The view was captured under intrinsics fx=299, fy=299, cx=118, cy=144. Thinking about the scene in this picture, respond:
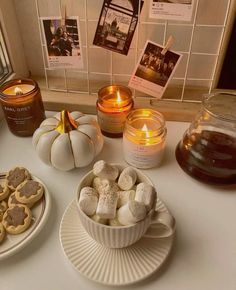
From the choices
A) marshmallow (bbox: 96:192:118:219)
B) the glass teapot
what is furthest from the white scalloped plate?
the glass teapot

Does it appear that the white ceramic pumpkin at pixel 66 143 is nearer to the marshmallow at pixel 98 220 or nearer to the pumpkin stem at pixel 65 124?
the pumpkin stem at pixel 65 124

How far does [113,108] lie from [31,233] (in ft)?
0.86

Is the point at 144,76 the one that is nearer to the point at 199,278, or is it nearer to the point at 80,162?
the point at 80,162

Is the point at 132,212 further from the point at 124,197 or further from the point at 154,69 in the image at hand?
the point at 154,69

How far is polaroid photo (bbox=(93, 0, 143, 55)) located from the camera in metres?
0.53

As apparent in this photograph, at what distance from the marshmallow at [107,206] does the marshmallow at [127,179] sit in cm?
3

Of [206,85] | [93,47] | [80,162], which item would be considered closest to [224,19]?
[206,85]

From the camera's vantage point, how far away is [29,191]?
1.47 feet

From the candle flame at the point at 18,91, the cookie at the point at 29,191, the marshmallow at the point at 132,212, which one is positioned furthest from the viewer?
the candle flame at the point at 18,91

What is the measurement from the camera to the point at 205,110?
49cm

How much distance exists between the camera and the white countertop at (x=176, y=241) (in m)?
0.38

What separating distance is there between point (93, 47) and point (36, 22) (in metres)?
0.13

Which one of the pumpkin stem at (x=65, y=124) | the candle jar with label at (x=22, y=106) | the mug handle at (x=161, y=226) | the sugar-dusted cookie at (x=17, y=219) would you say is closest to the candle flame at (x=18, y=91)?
the candle jar with label at (x=22, y=106)

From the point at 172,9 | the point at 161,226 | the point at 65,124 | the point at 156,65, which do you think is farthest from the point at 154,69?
the point at 161,226
